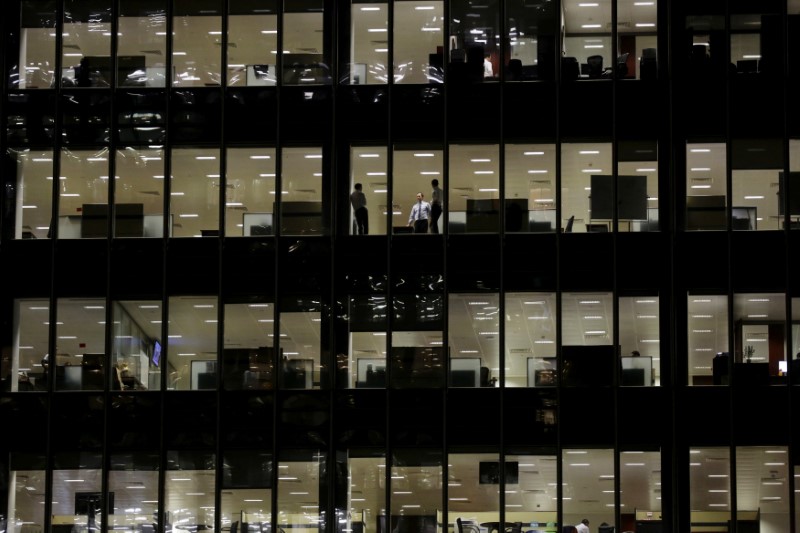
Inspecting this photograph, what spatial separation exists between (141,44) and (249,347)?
883cm

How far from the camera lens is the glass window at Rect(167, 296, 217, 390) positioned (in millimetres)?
34625

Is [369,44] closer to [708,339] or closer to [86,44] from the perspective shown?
[86,44]

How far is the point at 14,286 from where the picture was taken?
116 ft

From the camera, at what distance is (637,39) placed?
35.7 meters

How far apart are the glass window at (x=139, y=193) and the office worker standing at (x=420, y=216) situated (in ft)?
21.8

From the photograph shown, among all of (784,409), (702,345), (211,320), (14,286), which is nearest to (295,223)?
(211,320)

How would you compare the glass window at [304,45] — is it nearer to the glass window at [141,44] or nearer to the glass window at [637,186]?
the glass window at [141,44]

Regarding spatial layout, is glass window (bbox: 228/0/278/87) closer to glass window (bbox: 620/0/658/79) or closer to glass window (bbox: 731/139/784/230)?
glass window (bbox: 620/0/658/79)

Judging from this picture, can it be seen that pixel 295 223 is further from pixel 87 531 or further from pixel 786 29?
pixel 786 29

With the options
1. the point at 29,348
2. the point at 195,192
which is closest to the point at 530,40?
the point at 195,192

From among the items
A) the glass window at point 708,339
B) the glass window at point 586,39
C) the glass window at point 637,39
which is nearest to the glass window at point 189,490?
the glass window at point 708,339

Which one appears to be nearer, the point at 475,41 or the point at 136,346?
the point at 136,346

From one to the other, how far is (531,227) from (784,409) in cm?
788

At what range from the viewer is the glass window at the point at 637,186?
115 feet
